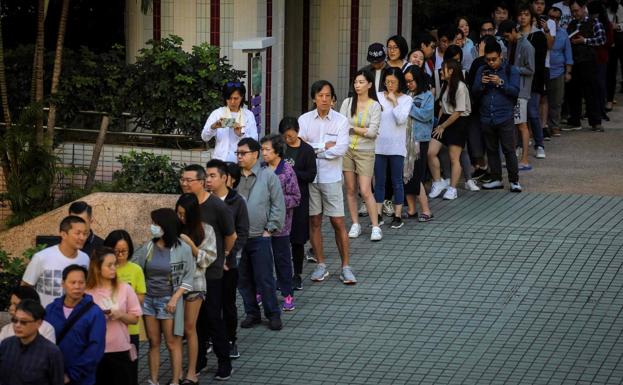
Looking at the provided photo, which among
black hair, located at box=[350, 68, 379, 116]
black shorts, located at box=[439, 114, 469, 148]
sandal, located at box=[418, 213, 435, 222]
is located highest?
black hair, located at box=[350, 68, 379, 116]

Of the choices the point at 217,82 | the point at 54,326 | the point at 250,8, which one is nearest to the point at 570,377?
the point at 54,326

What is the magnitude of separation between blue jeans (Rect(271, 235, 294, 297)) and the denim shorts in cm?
209

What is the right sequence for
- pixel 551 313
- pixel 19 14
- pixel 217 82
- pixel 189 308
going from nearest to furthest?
pixel 189 308 < pixel 551 313 < pixel 217 82 < pixel 19 14

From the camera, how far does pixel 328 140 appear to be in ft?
43.1

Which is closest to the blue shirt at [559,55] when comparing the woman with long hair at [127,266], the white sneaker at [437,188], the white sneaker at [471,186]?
the white sneaker at [471,186]

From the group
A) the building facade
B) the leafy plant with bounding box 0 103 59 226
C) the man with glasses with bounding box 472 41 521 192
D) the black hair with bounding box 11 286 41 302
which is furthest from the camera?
the building facade

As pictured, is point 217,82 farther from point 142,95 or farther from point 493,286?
point 493,286

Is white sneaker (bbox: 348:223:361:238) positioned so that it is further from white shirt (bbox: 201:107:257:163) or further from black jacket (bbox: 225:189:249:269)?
black jacket (bbox: 225:189:249:269)

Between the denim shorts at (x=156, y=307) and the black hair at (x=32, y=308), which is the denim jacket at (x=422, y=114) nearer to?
the denim shorts at (x=156, y=307)

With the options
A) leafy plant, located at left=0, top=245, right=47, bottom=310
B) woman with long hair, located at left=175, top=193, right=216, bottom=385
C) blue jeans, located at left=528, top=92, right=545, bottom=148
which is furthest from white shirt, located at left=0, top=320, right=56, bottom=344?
blue jeans, located at left=528, top=92, right=545, bottom=148

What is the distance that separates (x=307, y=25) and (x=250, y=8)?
2.51 metres

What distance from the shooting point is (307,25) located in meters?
19.1

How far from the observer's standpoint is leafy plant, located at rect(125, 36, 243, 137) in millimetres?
15445

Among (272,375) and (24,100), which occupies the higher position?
(24,100)
